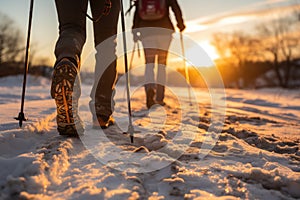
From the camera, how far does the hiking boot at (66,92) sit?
155 centimetres

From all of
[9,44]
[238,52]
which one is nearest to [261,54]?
[238,52]

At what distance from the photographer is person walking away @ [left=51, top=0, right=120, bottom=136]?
1567mm

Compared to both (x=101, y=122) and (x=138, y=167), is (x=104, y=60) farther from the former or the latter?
(x=138, y=167)

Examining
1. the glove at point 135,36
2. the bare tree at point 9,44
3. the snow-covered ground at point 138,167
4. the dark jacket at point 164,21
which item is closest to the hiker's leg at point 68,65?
the snow-covered ground at point 138,167

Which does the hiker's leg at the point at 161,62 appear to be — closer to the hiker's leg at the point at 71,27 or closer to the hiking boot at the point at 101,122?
the hiking boot at the point at 101,122

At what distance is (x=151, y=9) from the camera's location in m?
4.30

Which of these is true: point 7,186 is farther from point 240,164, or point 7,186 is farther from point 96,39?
point 96,39

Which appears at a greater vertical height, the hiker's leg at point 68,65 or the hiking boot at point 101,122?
the hiker's leg at point 68,65

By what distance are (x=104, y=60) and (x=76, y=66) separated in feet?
1.79

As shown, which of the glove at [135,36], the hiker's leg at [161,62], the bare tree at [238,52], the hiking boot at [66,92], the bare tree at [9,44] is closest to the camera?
the hiking boot at [66,92]

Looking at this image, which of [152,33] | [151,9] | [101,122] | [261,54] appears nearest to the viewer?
[101,122]

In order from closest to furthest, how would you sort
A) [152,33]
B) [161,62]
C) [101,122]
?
[101,122], [152,33], [161,62]

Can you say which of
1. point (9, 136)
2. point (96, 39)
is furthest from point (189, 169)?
point (96, 39)

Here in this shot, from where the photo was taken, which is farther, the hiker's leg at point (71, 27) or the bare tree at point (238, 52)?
the bare tree at point (238, 52)
